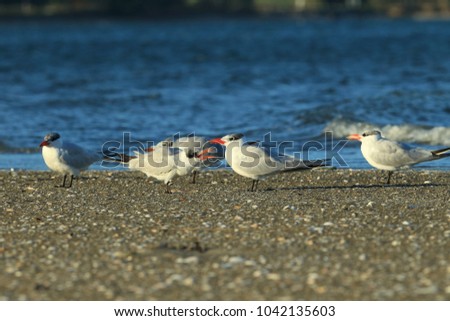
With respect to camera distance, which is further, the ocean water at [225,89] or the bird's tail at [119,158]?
the ocean water at [225,89]

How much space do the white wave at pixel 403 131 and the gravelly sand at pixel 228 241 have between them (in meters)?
3.42

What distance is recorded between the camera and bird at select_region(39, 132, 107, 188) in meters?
10.3

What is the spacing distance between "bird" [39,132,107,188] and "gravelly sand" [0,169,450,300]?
9.4 inches

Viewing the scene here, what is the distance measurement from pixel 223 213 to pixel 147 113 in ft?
35.1

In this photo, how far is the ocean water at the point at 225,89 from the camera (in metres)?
15.4

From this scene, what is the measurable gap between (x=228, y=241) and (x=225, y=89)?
704 inches

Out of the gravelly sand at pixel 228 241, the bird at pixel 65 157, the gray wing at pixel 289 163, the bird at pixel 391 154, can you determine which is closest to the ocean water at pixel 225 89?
the bird at pixel 391 154

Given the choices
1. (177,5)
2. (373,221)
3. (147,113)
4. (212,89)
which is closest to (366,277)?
(373,221)

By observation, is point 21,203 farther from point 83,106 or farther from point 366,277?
point 83,106

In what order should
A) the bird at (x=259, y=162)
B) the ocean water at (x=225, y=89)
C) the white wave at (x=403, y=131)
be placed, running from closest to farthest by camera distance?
the bird at (x=259, y=162), the white wave at (x=403, y=131), the ocean water at (x=225, y=89)

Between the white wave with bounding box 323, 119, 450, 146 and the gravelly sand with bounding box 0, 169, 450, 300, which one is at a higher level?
the gravelly sand with bounding box 0, 169, 450, 300

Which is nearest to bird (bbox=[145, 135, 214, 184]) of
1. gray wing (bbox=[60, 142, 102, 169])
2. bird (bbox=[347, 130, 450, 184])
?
gray wing (bbox=[60, 142, 102, 169])

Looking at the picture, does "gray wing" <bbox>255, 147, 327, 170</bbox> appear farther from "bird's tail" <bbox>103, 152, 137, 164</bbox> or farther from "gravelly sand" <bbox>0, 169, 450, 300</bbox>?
"bird's tail" <bbox>103, 152, 137, 164</bbox>

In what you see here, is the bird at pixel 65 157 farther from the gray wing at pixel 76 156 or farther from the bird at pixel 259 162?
the bird at pixel 259 162
